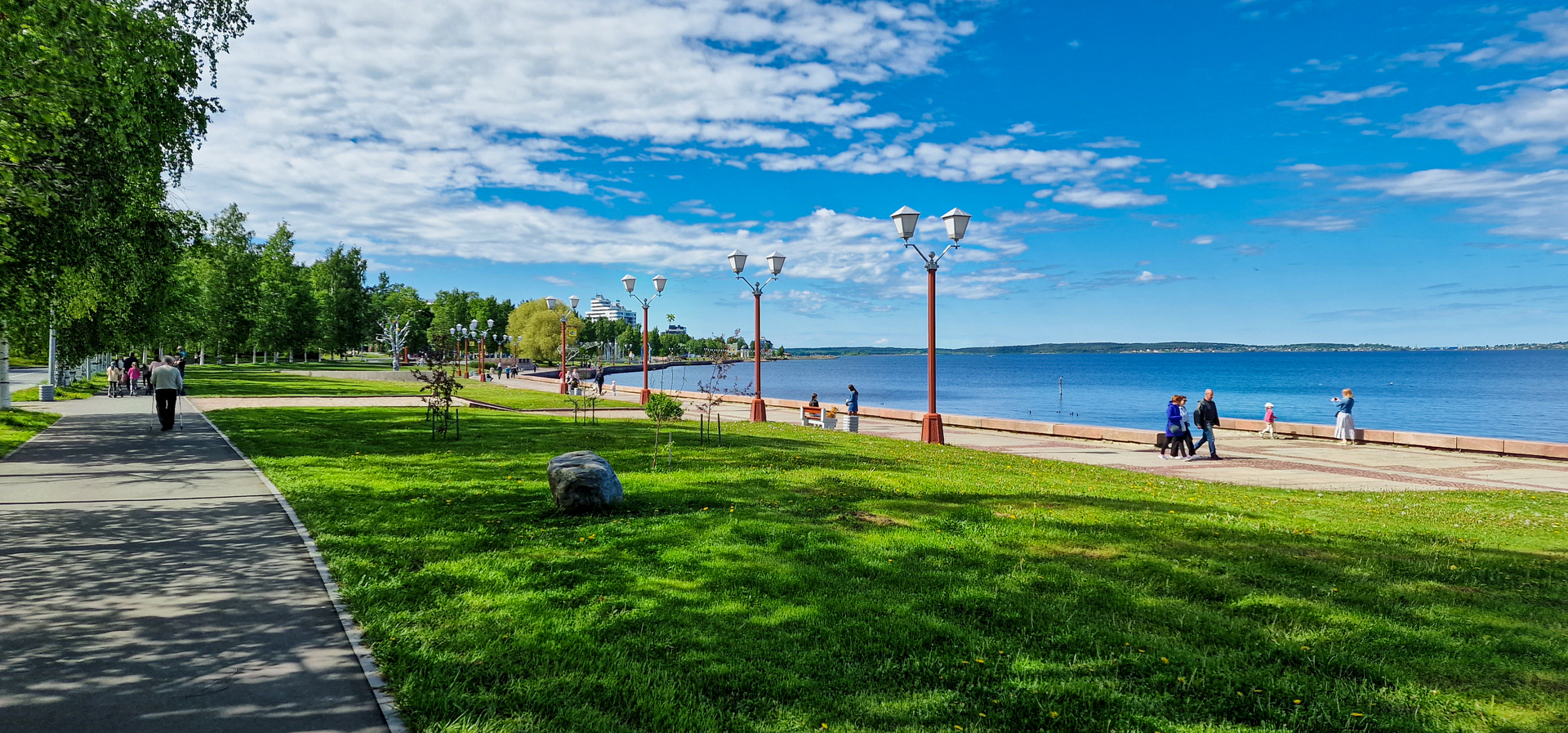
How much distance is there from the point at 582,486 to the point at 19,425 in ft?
57.8

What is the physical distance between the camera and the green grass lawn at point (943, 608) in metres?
3.88

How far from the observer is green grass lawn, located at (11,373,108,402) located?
26.2 m

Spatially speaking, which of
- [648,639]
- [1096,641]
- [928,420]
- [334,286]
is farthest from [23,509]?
[334,286]

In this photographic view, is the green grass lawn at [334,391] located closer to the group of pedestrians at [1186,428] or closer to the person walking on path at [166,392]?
the person walking on path at [166,392]

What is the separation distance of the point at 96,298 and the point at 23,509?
9794 mm

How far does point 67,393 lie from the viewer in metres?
28.7

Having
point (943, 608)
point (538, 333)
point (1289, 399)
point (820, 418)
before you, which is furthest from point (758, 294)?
point (538, 333)

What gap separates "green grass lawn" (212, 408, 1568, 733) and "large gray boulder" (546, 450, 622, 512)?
0.20 m

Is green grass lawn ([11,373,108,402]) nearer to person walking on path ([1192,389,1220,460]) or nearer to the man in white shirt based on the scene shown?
the man in white shirt

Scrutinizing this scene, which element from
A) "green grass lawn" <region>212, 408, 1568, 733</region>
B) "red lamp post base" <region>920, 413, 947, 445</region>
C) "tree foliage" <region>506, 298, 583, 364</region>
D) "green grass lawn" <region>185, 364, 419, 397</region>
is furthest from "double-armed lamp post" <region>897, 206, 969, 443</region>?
"tree foliage" <region>506, 298, 583, 364</region>

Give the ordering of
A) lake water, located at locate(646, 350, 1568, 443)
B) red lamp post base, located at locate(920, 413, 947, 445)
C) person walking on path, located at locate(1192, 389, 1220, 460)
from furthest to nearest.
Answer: lake water, located at locate(646, 350, 1568, 443) → red lamp post base, located at locate(920, 413, 947, 445) → person walking on path, located at locate(1192, 389, 1220, 460)

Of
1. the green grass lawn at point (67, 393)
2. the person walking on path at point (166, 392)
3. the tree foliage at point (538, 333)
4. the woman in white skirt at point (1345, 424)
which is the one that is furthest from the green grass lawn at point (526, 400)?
the tree foliage at point (538, 333)

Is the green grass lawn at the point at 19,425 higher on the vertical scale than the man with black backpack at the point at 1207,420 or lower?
lower

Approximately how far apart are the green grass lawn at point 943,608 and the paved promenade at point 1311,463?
11.8ft
